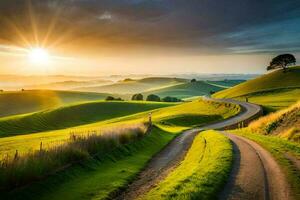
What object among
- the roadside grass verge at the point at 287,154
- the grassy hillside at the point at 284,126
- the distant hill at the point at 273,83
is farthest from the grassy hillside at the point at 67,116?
the roadside grass verge at the point at 287,154

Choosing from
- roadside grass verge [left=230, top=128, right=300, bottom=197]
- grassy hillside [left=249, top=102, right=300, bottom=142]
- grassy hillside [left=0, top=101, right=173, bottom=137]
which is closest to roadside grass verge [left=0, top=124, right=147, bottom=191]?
roadside grass verge [left=230, top=128, right=300, bottom=197]

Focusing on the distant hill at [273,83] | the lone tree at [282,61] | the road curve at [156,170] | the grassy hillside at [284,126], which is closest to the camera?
the road curve at [156,170]

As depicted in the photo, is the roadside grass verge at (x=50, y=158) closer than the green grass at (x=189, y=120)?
Yes

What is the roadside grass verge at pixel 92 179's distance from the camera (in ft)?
44.6

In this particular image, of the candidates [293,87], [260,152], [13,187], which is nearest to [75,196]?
[13,187]

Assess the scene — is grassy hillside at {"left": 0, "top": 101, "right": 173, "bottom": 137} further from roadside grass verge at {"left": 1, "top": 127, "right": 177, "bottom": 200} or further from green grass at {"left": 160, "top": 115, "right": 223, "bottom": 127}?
roadside grass verge at {"left": 1, "top": 127, "right": 177, "bottom": 200}

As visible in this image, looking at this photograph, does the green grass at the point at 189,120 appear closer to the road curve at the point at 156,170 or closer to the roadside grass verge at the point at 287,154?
the road curve at the point at 156,170

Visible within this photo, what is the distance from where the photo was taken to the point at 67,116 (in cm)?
11544

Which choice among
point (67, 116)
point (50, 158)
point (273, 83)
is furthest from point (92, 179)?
point (273, 83)

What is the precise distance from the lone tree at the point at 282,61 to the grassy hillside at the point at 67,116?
51.6 meters

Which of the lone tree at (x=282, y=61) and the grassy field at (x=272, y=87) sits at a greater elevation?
the lone tree at (x=282, y=61)

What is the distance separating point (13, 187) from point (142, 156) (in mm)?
12560

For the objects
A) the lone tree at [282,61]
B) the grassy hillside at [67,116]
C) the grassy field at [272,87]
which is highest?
the lone tree at [282,61]

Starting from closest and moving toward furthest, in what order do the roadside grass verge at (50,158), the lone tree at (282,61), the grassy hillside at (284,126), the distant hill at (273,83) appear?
the roadside grass verge at (50,158) < the grassy hillside at (284,126) < the distant hill at (273,83) < the lone tree at (282,61)
